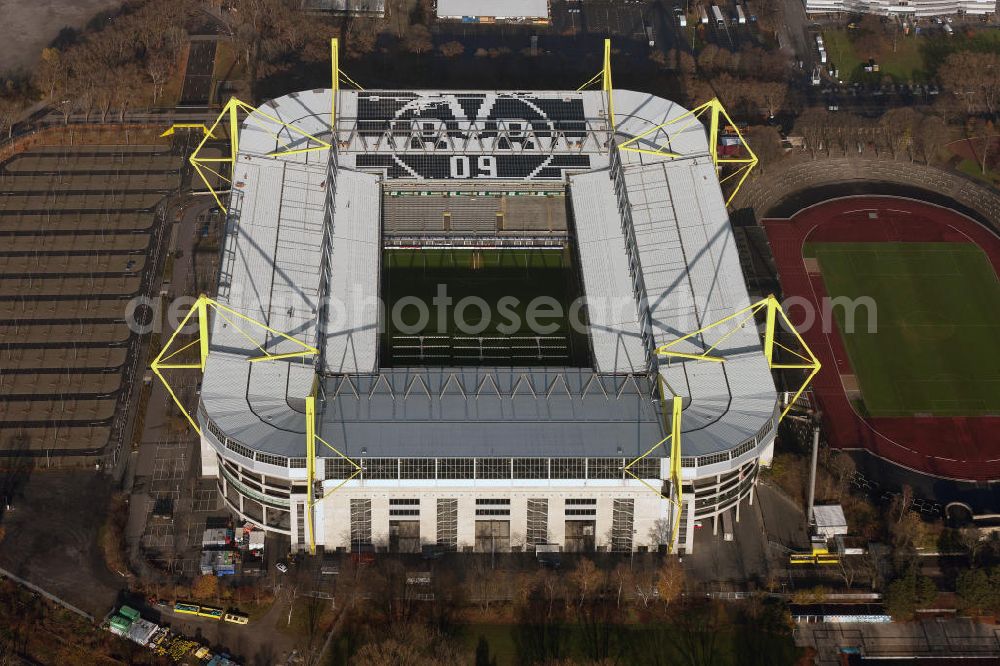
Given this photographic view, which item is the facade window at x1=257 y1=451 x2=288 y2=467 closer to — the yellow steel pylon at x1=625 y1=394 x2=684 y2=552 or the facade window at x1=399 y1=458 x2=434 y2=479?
the facade window at x1=399 y1=458 x2=434 y2=479

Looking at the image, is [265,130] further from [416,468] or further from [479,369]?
[416,468]

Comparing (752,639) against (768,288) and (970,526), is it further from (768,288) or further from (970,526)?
(768,288)

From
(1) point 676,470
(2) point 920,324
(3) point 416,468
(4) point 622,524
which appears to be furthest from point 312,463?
(2) point 920,324

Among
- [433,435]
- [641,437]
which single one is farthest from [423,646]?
[641,437]

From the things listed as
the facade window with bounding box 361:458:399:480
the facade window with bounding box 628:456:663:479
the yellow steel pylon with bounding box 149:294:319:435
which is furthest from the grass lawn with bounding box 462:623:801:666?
the yellow steel pylon with bounding box 149:294:319:435

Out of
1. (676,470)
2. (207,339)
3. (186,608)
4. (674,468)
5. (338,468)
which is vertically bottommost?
(186,608)

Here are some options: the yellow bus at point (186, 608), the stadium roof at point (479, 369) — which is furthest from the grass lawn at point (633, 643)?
the yellow bus at point (186, 608)
